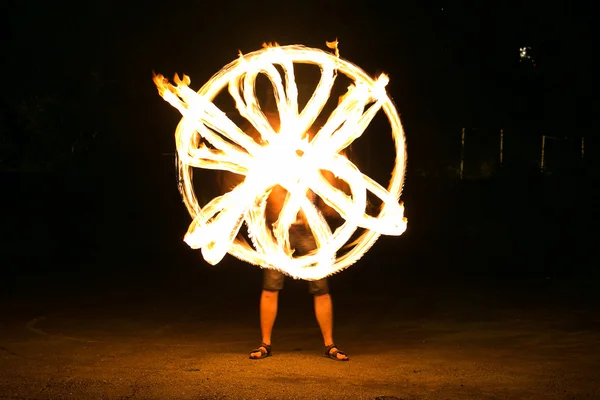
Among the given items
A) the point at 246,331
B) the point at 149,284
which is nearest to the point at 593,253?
the point at 149,284

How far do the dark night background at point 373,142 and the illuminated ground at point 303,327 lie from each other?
0.14m

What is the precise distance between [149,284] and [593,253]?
798 cm

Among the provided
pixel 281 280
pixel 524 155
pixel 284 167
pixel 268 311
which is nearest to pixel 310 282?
pixel 281 280

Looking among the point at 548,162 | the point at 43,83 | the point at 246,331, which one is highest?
the point at 43,83

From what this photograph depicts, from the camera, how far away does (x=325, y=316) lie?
26.5ft

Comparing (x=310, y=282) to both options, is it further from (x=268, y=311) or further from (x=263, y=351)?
(x=263, y=351)

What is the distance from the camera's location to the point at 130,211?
22750 mm

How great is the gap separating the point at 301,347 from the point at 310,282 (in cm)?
73

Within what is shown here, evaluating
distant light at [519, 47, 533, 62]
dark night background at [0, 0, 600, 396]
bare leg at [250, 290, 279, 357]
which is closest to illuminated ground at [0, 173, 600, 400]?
dark night background at [0, 0, 600, 396]

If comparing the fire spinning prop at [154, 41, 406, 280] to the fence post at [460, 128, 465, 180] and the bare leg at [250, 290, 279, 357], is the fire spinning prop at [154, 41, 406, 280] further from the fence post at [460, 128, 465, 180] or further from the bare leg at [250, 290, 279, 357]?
the fence post at [460, 128, 465, 180]

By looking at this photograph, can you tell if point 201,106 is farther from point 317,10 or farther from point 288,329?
point 317,10

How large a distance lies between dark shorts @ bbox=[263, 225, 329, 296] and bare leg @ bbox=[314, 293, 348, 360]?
5 centimetres

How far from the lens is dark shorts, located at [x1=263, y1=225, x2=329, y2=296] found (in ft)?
26.2

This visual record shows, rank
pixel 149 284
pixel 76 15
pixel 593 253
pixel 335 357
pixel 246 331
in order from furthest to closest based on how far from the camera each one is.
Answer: pixel 76 15
pixel 593 253
pixel 149 284
pixel 246 331
pixel 335 357
